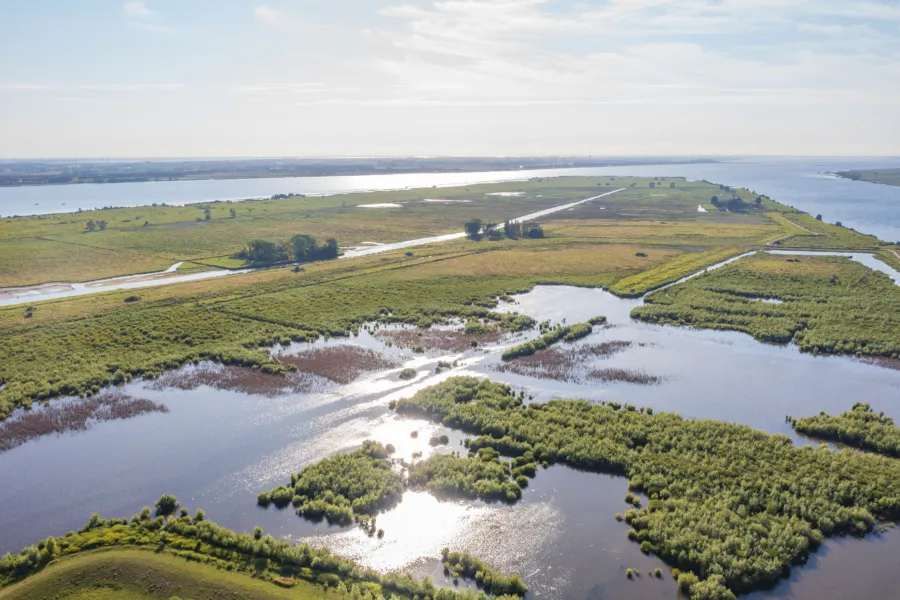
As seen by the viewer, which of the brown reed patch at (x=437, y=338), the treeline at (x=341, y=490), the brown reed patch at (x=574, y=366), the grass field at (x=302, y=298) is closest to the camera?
the treeline at (x=341, y=490)

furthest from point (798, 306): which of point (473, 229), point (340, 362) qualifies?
point (473, 229)

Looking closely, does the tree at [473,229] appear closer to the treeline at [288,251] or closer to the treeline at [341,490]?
the treeline at [288,251]

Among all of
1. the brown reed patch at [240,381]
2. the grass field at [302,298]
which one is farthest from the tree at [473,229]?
the brown reed patch at [240,381]

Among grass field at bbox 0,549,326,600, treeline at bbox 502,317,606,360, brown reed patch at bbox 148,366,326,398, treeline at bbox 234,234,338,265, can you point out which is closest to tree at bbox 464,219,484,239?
treeline at bbox 234,234,338,265

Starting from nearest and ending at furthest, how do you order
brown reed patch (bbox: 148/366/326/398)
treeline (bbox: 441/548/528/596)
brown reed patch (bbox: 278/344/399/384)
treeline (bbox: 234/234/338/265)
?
treeline (bbox: 441/548/528/596), brown reed patch (bbox: 148/366/326/398), brown reed patch (bbox: 278/344/399/384), treeline (bbox: 234/234/338/265)

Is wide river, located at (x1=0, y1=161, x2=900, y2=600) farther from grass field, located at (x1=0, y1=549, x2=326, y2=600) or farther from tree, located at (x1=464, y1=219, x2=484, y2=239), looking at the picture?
tree, located at (x1=464, y1=219, x2=484, y2=239)

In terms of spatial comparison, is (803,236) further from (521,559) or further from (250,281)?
(521,559)
